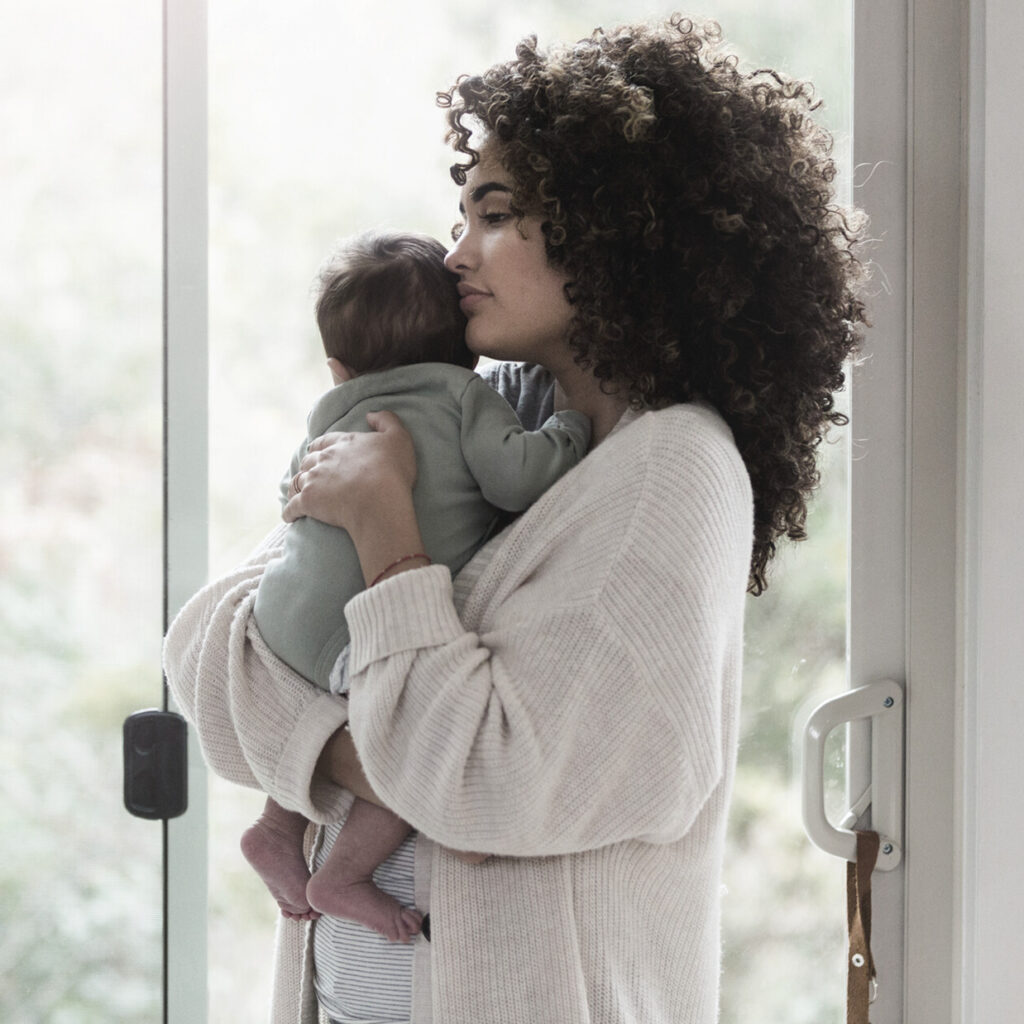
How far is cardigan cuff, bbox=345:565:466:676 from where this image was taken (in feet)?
3.28

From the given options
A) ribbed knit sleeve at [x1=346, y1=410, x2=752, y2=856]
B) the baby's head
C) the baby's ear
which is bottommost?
ribbed knit sleeve at [x1=346, y1=410, x2=752, y2=856]

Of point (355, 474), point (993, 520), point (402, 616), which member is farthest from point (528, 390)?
point (993, 520)

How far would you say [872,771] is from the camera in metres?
1.49

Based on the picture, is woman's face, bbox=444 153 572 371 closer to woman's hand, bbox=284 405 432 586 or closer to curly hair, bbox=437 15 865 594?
curly hair, bbox=437 15 865 594

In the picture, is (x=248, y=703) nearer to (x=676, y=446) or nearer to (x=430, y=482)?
(x=430, y=482)

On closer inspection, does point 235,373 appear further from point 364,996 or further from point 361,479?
point 364,996

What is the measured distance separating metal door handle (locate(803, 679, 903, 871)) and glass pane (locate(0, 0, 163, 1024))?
3.05ft

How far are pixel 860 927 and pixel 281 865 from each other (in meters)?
0.79

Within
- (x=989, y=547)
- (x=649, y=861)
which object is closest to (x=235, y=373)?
(x=649, y=861)

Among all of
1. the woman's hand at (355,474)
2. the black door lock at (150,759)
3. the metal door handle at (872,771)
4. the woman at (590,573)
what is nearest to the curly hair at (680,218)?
the woman at (590,573)

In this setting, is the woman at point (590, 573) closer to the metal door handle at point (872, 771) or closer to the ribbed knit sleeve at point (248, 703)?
the ribbed knit sleeve at point (248, 703)

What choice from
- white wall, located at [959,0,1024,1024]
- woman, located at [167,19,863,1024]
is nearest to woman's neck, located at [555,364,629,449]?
woman, located at [167,19,863,1024]

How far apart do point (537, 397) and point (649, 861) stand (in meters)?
0.60

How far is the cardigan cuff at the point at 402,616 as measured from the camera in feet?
3.28
